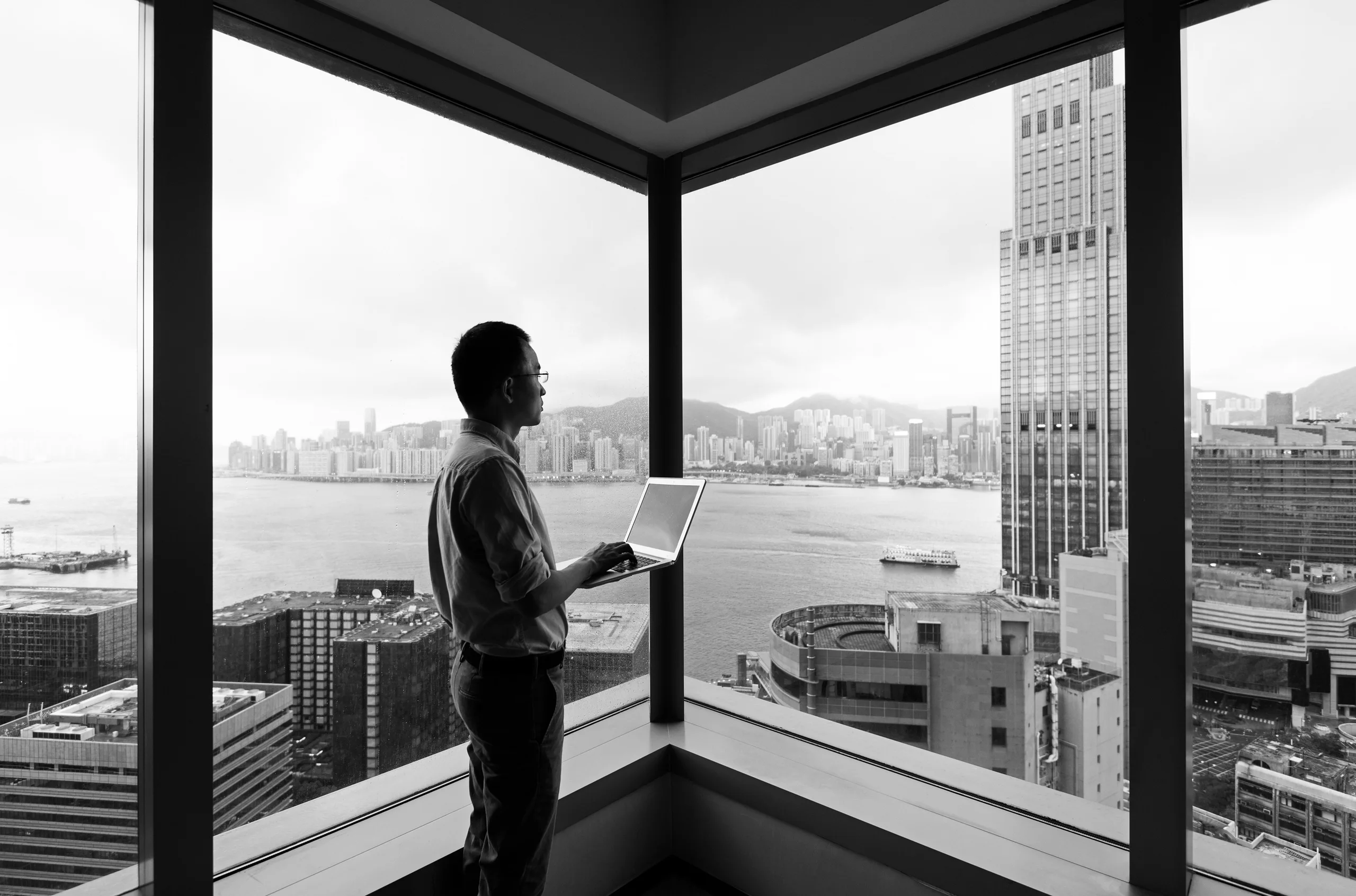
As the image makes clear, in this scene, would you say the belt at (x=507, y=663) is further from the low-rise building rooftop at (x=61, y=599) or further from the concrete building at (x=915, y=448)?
the concrete building at (x=915, y=448)

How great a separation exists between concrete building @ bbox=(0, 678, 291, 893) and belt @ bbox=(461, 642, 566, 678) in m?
0.58

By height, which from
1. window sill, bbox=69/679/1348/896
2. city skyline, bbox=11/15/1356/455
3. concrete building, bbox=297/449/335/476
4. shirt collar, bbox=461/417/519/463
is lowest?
window sill, bbox=69/679/1348/896

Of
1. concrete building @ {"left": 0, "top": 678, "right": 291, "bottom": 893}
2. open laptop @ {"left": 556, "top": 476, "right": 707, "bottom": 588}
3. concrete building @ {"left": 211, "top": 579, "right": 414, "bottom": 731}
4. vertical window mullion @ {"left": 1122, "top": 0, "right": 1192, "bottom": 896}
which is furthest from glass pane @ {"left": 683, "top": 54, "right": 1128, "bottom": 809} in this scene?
concrete building @ {"left": 0, "top": 678, "right": 291, "bottom": 893}

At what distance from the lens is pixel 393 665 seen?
5.76ft

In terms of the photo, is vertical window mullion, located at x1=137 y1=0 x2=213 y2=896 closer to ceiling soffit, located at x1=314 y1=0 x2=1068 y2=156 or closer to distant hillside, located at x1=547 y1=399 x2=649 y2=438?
ceiling soffit, located at x1=314 y1=0 x2=1068 y2=156

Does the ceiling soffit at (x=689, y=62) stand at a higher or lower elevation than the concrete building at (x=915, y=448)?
higher

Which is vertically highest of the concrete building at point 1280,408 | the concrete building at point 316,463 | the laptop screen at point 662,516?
the concrete building at point 1280,408

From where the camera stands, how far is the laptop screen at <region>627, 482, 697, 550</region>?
1658 mm

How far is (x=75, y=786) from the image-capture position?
126 cm

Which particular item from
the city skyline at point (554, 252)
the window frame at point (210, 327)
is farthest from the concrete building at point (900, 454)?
the window frame at point (210, 327)

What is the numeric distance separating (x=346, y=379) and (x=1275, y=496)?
228cm

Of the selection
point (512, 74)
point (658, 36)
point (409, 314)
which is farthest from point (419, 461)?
point (658, 36)

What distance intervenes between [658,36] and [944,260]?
4.02 feet

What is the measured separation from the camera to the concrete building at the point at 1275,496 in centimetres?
136
